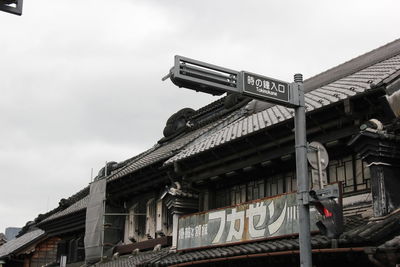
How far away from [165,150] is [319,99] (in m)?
12.0

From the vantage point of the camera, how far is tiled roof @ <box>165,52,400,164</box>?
15328mm

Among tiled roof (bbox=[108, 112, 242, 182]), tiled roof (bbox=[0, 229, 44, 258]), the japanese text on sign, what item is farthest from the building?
tiled roof (bbox=[0, 229, 44, 258])

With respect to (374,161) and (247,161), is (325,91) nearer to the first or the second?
(247,161)

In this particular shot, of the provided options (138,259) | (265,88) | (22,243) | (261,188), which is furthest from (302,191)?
(22,243)

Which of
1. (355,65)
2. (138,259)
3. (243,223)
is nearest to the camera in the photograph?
(243,223)

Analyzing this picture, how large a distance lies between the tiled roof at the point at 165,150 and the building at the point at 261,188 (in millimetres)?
180

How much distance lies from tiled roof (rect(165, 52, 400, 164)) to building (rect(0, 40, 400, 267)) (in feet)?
0.25

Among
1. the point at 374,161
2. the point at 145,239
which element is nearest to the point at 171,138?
the point at 145,239

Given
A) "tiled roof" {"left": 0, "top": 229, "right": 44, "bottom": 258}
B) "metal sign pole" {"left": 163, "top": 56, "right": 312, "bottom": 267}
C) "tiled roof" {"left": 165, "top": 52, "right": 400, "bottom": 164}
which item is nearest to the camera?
"metal sign pole" {"left": 163, "top": 56, "right": 312, "bottom": 267}

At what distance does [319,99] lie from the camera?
54.4 feet

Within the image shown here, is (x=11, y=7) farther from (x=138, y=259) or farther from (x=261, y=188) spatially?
(x=138, y=259)

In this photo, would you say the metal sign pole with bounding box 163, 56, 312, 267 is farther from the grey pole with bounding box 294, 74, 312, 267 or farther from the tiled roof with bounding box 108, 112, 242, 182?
the tiled roof with bounding box 108, 112, 242, 182

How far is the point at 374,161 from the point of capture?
13.6m

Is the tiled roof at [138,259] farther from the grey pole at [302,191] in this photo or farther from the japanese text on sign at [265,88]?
the japanese text on sign at [265,88]
